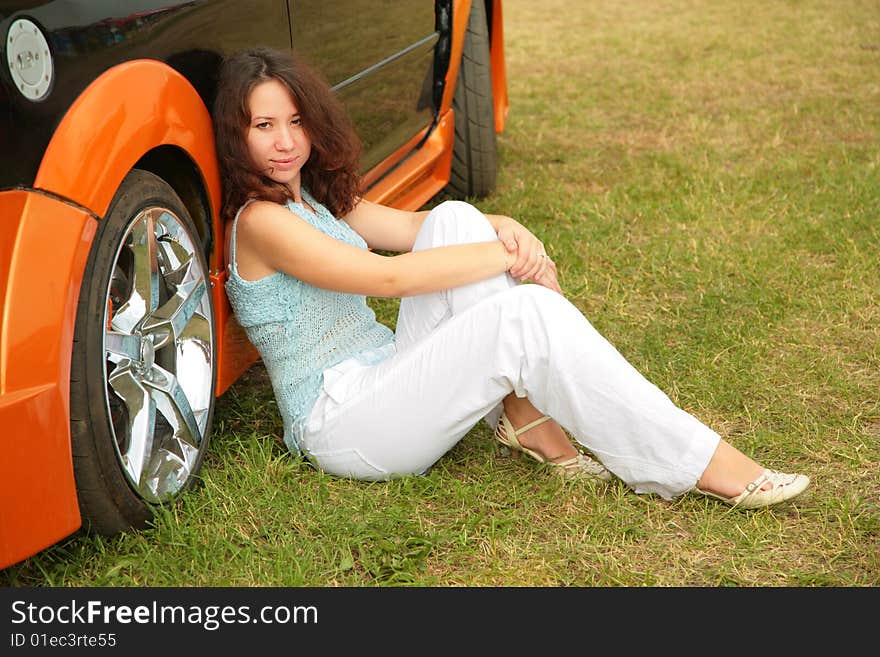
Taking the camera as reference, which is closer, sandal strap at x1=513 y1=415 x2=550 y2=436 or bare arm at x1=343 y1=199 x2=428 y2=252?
sandal strap at x1=513 y1=415 x2=550 y2=436

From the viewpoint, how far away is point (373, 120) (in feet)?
11.1

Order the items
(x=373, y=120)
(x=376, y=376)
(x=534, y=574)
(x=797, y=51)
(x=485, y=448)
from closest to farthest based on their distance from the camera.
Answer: (x=534, y=574)
(x=376, y=376)
(x=485, y=448)
(x=373, y=120)
(x=797, y=51)

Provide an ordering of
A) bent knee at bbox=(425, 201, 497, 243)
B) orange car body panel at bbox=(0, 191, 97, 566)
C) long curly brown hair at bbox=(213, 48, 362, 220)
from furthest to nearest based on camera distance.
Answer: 1. bent knee at bbox=(425, 201, 497, 243)
2. long curly brown hair at bbox=(213, 48, 362, 220)
3. orange car body panel at bbox=(0, 191, 97, 566)

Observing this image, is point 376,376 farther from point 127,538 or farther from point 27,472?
point 27,472

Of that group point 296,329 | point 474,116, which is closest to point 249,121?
point 296,329

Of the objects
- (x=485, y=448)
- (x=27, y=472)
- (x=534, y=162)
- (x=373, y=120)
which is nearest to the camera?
(x=27, y=472)

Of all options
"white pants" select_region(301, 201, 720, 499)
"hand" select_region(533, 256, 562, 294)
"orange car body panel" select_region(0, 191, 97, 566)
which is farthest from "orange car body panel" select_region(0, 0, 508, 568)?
"hand" select_region(533, 256, 562, 294)

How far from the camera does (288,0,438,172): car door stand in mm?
2844

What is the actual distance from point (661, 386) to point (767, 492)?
0.73 metres

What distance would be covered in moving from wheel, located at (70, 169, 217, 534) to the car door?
28.3 inches

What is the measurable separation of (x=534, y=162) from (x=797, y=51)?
11.4ft

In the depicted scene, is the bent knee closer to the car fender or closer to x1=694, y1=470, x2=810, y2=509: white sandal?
the car fender

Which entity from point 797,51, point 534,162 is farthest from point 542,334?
point 797,51

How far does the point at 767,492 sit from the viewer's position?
7.91 ft
